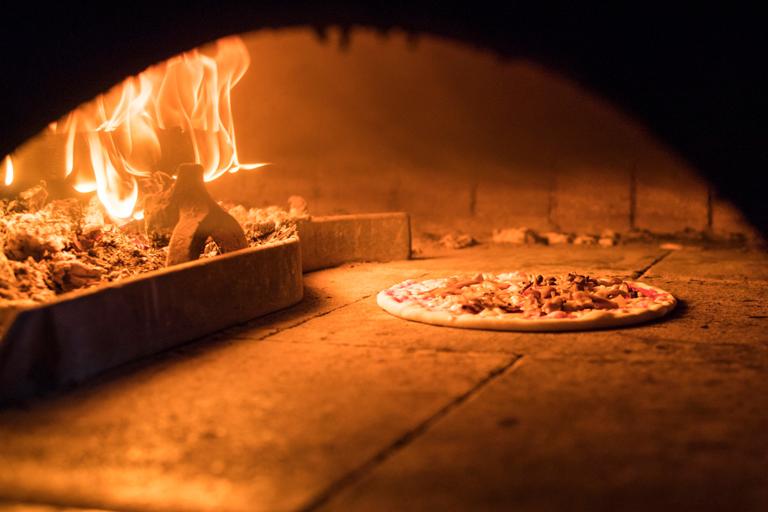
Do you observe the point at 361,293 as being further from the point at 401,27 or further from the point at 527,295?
the point at 401,27

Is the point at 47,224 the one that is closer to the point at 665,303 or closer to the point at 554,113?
the point at 665,303

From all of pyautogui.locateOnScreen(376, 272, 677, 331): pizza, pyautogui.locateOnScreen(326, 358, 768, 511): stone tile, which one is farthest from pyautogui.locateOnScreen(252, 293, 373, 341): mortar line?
pyautogui.locateOnScreen(326, 358, 768, 511): stone tile

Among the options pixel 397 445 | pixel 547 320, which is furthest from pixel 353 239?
pixel 397 445

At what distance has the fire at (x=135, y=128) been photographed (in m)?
4.84

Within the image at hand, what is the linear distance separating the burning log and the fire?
2.23 ft

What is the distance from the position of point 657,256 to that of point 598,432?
12.5ft

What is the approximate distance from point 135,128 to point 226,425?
2930 mm

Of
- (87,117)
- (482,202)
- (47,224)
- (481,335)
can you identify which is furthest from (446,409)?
(482,202)

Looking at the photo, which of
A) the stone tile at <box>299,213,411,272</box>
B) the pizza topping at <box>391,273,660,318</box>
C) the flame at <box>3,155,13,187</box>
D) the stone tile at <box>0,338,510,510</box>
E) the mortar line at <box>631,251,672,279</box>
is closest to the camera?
the stone tile at <box>0,338,510,510</box>

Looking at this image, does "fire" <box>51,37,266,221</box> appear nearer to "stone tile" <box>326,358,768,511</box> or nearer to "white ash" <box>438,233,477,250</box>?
"white ash" <box>438,233,477,250</box>

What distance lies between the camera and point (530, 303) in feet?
12.8

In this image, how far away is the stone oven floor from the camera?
206 cm

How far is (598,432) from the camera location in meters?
2.41

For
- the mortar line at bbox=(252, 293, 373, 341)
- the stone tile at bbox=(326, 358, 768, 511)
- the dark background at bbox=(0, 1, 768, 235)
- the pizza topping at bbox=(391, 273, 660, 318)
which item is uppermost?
the dark background at bbox=(0, 1, 768, 235)
